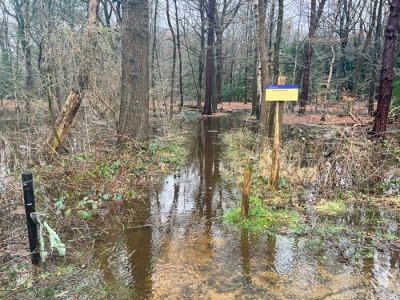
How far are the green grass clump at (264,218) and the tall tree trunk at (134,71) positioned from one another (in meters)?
3.70

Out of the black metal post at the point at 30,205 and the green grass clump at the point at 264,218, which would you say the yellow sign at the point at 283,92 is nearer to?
the green grass clump at the point at 264,218

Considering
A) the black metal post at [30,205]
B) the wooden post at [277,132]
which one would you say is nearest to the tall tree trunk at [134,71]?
the wooden post at [277,132]

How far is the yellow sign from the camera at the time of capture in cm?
488

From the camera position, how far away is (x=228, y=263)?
131 inches

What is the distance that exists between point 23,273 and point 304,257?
3105mm

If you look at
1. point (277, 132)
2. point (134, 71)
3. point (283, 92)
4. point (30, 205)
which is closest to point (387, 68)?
point (283, 92)

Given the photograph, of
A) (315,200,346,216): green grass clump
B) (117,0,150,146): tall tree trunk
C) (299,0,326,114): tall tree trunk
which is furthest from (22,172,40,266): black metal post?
(299,0,326,114): tall tree trunk

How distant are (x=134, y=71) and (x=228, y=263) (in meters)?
5.54

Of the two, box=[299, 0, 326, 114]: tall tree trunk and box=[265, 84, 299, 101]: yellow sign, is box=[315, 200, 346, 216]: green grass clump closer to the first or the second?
box=[265, 84, 299, 101]: yellow sign

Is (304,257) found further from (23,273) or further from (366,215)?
(23,273)

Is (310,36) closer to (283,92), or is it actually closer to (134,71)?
(134,71)

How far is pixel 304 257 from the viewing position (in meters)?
3.44

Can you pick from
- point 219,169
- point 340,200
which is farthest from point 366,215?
point 219,169

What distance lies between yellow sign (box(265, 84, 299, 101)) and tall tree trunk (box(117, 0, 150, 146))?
12.1 ft
